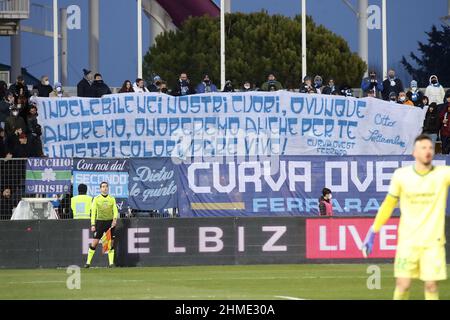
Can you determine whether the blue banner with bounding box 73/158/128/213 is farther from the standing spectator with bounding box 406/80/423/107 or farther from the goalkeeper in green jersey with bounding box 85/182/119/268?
the standing spectator with bounding box 406/80/423/107

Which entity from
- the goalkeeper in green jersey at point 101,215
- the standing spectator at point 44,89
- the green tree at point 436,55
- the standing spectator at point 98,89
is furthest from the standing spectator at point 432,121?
the green tree at point 436,55

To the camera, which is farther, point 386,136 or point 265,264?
point 386,136

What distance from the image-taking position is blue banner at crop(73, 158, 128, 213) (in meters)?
30.5

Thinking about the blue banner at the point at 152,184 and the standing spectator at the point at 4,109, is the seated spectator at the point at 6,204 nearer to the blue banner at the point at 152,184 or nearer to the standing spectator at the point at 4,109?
the blue banner at the point at 152,184

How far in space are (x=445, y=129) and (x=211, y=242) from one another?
727 centimetres

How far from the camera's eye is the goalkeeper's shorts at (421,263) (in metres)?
15.6

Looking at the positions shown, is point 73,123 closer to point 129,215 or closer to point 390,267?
point 129,215

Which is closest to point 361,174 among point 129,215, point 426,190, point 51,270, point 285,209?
point 285,209

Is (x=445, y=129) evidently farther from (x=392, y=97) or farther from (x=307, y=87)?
(x=307, y=87)

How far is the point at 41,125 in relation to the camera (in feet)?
107

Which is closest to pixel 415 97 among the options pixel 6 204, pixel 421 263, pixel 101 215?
pixel 101 215

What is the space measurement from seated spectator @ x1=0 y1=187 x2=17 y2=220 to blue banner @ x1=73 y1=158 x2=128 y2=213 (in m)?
1.47
